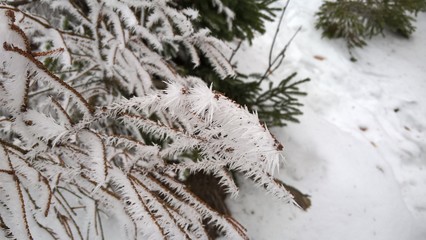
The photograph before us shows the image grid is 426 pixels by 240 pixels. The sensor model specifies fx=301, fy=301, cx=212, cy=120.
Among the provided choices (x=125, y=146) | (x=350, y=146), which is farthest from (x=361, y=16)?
(x=125, y=146)

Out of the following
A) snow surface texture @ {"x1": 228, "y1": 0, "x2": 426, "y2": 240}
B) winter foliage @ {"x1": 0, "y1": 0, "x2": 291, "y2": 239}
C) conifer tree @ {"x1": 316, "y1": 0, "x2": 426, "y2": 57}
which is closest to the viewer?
winter foliage @ {"x1": 0, "y1": 0, "x2": 291, "y2": 239}

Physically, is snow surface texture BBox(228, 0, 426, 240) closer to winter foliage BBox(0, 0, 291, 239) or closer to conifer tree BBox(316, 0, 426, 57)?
conifer tree BBox(316, 0, 426, 57)

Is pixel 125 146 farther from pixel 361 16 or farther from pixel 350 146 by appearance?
pixel 361 16

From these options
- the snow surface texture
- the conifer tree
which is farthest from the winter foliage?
the conifer tree

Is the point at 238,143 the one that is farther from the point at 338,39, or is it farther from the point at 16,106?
the point at 338,39

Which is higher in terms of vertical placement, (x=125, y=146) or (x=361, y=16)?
(x=125, y=146)

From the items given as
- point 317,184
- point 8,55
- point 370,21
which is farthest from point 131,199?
point 370,21

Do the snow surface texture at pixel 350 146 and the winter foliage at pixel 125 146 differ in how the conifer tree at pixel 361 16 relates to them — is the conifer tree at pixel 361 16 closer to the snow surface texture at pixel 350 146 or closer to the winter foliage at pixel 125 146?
the snow surface texture at pixel 350 146

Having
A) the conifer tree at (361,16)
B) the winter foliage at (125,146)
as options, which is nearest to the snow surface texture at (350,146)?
the conifer tree at (361,16)
